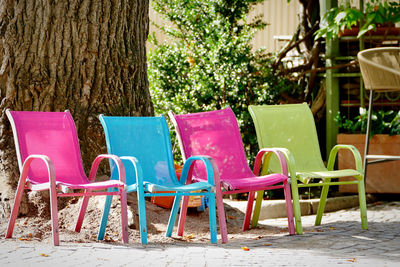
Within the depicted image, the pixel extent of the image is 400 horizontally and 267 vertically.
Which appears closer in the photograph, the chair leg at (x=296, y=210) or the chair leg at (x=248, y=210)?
the chair leg at (x=296, y=210)

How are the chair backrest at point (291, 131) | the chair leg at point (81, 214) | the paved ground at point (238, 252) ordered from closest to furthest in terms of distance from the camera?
1. the paved ground at point (238, 252)
2. the chair leg at point (81, 214)
3. the chair backrest at point (291, 131)

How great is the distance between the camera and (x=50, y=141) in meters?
5.31

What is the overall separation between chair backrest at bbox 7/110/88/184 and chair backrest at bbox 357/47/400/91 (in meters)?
2.82

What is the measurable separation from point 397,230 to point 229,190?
1.51 meters

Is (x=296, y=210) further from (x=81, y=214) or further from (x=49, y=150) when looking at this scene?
(x=49, y=150)

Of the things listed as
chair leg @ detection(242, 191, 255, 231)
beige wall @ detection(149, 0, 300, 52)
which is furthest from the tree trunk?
beige wall @ detection(149, 0, 300, 52)

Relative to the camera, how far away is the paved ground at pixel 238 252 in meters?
3.83

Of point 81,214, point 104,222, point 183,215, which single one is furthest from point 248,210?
point 81,214

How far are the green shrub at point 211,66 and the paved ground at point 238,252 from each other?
343 cm

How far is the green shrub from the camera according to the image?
843 centimetres

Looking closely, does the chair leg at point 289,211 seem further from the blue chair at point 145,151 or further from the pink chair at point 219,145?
the blue chair at point 145,151

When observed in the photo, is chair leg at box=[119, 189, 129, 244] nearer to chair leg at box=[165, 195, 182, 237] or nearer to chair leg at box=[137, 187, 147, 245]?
chair leg at box=[137, 187, 147, 245]

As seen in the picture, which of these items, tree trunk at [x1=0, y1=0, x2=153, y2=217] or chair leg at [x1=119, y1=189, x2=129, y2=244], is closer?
chair leg at [x1=119, y1=189, x2=129, y2=244]

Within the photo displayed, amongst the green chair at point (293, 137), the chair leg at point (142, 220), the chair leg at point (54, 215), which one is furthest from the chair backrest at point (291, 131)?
the chair leg at point (54, 215)
